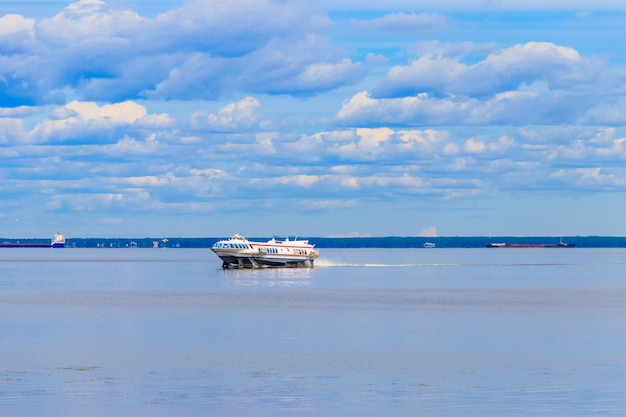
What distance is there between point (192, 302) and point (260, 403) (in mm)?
67456

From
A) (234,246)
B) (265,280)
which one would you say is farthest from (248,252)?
(265,280)

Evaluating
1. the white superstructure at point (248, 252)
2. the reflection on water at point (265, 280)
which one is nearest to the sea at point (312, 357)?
the reflection on water at point (265, 280)

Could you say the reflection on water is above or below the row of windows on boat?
below

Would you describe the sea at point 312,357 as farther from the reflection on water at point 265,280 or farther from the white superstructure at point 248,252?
the white superstructure at point 248,252

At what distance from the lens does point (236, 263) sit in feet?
650

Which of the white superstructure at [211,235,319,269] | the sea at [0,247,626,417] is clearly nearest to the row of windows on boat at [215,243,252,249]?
the white superstructure at [211,235,319,269]

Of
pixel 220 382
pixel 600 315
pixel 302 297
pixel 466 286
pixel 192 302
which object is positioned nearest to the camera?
pixel 220 382

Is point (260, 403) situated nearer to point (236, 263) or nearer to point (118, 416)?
point (118, 416)

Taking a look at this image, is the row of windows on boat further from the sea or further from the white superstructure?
the sea

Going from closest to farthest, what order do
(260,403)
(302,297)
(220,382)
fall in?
(260,403) < (220,382) < (302,297)

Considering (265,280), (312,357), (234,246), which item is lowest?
(312,357)

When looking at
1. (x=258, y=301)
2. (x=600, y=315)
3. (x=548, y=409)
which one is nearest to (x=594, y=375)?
(x=548, y=409)

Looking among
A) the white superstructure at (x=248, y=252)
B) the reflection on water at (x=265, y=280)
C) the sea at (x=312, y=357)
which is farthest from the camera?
the white superstructure at (x=248, y=252)

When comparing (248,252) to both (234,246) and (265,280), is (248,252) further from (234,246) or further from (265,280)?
(265,280)
